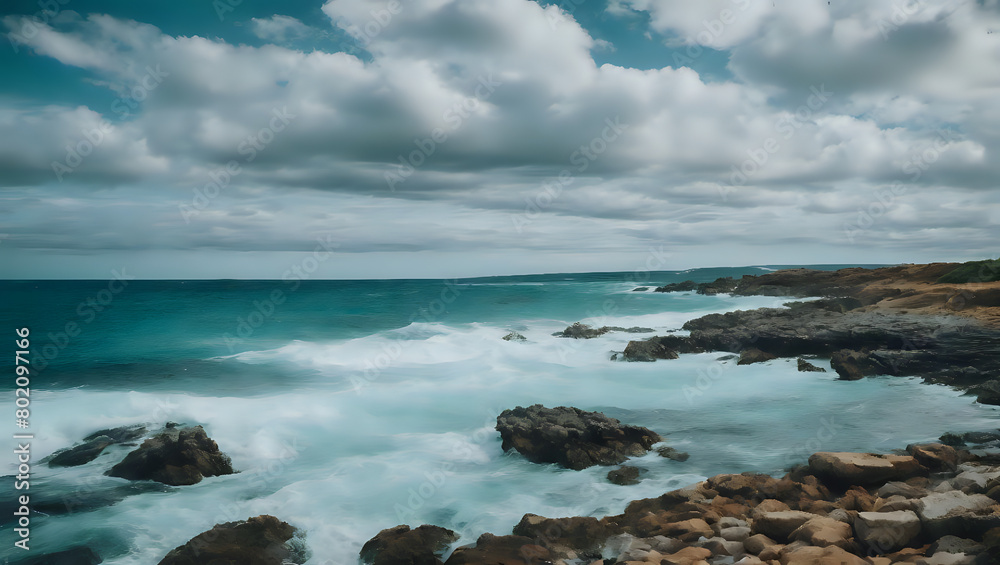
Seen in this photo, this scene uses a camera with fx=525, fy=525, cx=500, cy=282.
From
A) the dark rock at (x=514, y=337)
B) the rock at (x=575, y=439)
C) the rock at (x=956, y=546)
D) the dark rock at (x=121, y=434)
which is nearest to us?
the rock at (x=956, y=546)

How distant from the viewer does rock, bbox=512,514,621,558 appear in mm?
7552

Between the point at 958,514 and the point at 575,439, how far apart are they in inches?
260

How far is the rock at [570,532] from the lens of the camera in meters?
7.55

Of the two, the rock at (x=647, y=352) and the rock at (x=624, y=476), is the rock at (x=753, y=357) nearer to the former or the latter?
the rock at (x=647, y=352)

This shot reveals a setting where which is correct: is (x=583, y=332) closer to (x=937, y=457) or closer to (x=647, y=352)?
(x=647, y=352)

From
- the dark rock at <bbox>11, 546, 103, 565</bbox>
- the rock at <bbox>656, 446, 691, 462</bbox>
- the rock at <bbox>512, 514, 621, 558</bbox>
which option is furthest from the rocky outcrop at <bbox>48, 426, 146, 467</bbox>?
the rock at <bbox>656, 446, 691, 462</bbox>

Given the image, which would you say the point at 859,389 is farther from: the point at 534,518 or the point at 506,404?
the point at 534,518

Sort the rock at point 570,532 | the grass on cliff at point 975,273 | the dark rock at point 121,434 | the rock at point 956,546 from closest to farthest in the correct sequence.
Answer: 1. the rock at point 956,546
2. the rock at point 570,532
3. the dark rock at point 121,434
4. the grass on cliff at point 975,273

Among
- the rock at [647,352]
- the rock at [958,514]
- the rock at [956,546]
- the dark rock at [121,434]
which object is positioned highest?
the rock at [958,514]

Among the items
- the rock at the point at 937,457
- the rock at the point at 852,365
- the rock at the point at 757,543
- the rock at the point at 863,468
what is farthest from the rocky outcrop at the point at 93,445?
the rock at the point at 852,365

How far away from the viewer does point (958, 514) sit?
627 cm

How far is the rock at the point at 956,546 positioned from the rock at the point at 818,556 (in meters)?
0.89

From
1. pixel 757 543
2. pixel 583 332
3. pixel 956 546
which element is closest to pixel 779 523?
pixel 757 543

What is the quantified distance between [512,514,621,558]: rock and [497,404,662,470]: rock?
319cm
